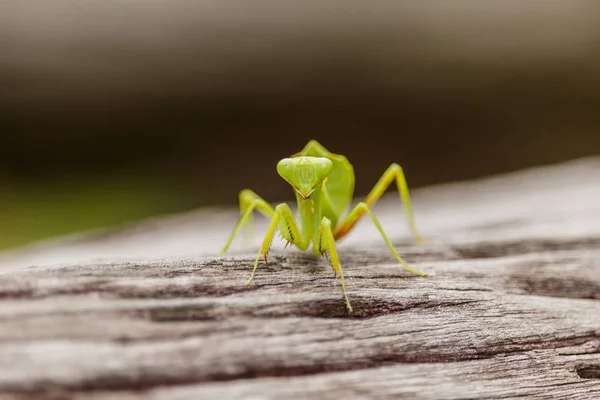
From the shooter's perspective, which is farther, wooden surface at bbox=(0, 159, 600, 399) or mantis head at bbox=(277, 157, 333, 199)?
mantis head at bbox=(277, 157, 333, 199)

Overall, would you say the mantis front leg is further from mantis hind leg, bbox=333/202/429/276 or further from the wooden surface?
mantis hind leg, bbox=333/202/429/276

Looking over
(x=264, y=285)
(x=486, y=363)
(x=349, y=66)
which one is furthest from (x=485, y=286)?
(x=349, y=66)

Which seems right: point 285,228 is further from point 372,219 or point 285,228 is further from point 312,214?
point 372,219

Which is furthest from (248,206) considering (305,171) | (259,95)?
(259,95)

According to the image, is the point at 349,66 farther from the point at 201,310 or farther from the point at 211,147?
the point at 201,310

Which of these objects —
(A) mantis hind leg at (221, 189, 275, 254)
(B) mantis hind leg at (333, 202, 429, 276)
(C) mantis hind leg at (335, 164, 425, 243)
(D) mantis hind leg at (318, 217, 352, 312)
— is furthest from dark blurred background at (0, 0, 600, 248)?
(D) mantis hind leg at (318, 217, 352, 312)

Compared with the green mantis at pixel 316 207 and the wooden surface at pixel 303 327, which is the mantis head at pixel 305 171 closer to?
the green mantis at pixel 316 207

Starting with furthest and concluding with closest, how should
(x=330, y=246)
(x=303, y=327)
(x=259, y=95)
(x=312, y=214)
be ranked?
(x=259, y=95)
(x=312, y=214)
(x=330, y=246)
(x=303, y=327)

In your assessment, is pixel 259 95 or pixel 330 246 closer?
pixel 330 246
